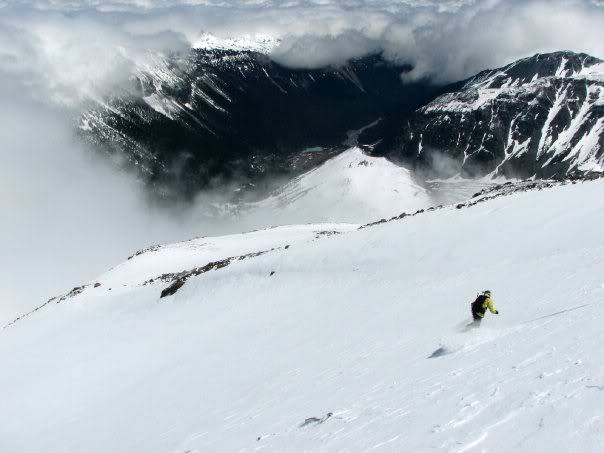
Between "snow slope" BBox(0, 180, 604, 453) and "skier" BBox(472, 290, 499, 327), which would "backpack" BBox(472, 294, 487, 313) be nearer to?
"skier" BBox(472, 290, 499, 327)

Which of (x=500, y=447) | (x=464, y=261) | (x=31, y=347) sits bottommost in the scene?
(x=500, y=447)

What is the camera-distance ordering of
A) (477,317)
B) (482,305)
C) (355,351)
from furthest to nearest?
(355,351) < (477,317) < (482,305)

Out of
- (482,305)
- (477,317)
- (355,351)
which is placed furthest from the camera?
(355,351)

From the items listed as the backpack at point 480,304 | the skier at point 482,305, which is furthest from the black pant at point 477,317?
the backpack at point 480,304

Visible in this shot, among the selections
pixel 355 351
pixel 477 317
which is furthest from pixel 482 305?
pixel 355 351

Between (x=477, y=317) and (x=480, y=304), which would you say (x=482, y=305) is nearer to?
(x=480, y=304)

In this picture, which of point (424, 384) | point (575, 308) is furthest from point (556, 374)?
point (575, 308)

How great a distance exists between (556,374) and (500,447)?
3010 millimetres

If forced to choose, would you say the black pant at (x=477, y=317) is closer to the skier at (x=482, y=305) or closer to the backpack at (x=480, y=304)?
the skier at (x=482, y=305)

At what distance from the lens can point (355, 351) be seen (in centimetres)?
1936

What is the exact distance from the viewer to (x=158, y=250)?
2761 inches

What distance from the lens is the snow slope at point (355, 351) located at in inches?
424

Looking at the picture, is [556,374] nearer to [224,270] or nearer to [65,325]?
[224,270]

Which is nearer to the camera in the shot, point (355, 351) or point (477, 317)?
point (477, 317)
